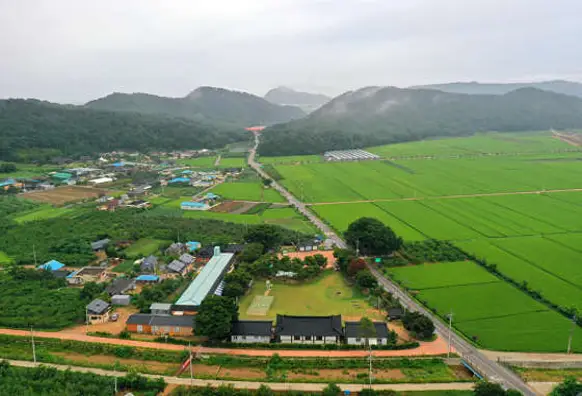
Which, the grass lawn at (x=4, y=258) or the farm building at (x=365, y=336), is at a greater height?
the grass lawn at (x=4, y=258)

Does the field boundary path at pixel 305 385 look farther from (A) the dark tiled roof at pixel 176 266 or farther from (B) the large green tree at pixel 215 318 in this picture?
(A) the dark tiled roof at pixel 176 266

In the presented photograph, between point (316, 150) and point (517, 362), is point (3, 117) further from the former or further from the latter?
point (517, 362)

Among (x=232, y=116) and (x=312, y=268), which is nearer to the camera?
(x=312, y=268)

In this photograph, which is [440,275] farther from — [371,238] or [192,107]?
[192,107]

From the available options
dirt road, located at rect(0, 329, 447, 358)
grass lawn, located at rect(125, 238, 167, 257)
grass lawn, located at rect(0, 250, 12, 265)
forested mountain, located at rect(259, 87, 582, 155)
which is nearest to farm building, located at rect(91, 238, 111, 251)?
grass lawn, located at rect(125, 238, 167, 257)

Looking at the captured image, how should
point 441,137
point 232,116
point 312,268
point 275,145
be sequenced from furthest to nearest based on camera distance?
point 232,116 → point 441,137 → point 275,145 → point 312,268

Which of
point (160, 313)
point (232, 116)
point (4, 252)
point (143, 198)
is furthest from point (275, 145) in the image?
point (232, 116)

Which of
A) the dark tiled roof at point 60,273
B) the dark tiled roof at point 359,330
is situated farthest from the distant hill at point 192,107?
the dark tiled roof at point 359,330
